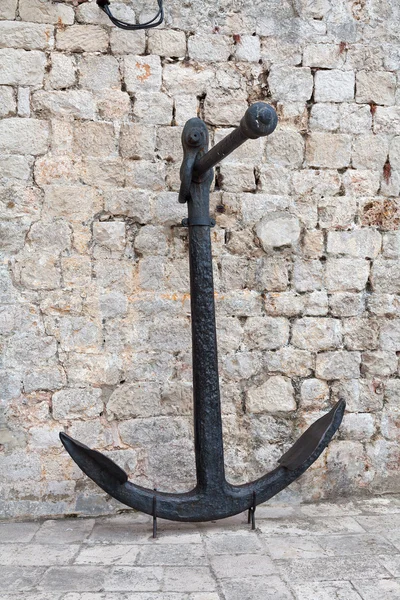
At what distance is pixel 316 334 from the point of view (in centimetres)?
322

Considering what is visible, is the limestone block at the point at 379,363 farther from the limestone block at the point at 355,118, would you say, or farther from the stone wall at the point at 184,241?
the limestone block at the point at 355,118

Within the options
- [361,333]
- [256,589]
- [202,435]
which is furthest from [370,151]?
[256,589]

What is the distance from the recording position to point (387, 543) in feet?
8.46

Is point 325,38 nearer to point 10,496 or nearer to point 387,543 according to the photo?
point 387,543

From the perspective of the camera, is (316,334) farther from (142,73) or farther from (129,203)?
(142,73)

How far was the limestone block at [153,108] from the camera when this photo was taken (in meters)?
3.06

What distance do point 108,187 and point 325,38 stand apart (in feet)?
4.64

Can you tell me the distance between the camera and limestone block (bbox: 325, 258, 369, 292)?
3.23m

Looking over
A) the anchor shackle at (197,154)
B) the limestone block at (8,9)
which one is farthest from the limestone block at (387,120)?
the limestone block at (8,9)

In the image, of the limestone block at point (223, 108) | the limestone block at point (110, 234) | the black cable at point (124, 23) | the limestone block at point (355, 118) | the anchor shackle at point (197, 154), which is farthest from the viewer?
the limestone block at point (355, 118)

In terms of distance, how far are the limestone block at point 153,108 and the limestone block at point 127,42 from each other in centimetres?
22

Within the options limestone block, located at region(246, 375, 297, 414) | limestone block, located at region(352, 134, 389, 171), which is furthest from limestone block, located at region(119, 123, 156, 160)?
limestone block, located at region(246, 375, 297, 414)

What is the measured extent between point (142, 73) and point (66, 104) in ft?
1.37

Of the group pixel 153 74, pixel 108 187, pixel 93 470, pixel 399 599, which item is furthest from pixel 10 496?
pixel 153 74
